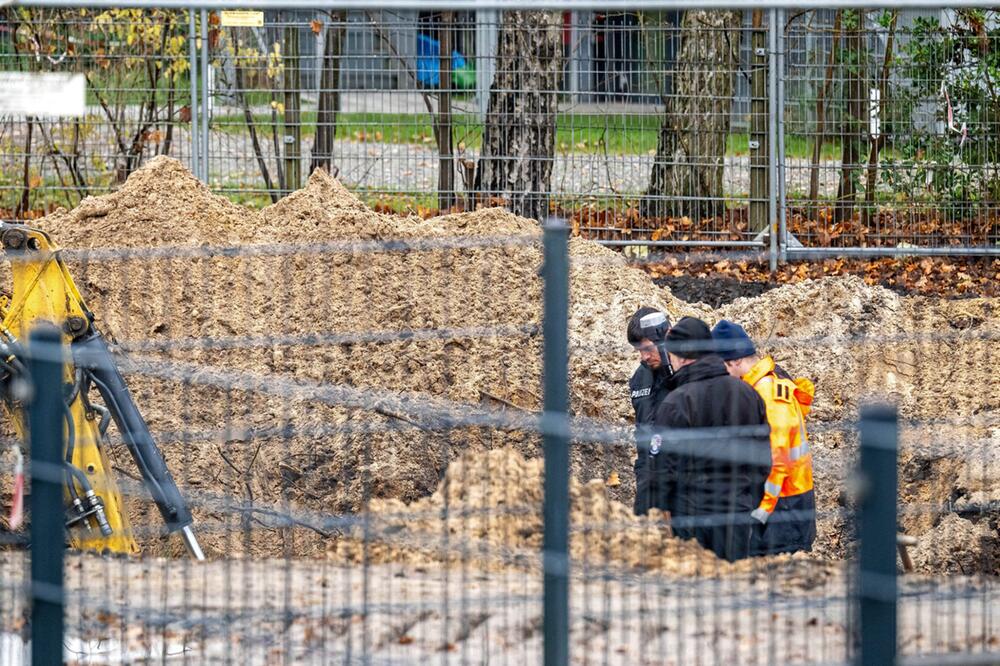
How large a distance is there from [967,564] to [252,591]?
4777mm

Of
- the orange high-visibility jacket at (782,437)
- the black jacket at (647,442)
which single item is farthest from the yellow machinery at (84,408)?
the orange high-visibility jacket at (782,437)

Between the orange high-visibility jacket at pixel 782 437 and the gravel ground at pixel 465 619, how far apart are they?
1663mm

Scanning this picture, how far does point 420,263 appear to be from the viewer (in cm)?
1025

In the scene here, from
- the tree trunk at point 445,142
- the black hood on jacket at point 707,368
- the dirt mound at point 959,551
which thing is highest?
the tree trunk at point 445,142

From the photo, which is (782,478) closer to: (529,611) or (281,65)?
(529,611)

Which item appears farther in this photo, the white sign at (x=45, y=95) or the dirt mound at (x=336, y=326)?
the dirt mound at (x=336, y=326)

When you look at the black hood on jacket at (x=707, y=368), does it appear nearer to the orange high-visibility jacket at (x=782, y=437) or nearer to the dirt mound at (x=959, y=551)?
the orange high-visibility jacket at (x=782, y=437)

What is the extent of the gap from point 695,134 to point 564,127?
1155 mm

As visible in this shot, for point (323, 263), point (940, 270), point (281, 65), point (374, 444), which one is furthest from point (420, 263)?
point (940, 270)

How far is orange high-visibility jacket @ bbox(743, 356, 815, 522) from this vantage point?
6703mm

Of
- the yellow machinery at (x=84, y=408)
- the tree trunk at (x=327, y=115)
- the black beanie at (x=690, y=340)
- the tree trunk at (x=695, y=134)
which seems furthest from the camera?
the tree trunk at (x=695, y=134)

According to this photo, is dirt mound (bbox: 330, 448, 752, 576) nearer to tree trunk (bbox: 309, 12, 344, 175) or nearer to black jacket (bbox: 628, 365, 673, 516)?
black jacket (bbox: 628, 365, 673, 516)

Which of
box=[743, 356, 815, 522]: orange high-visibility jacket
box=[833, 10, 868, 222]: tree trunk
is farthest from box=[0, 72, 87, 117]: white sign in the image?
box=[833, 10, 868, 222]: tree trunk

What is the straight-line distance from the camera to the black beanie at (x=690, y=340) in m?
6.57
